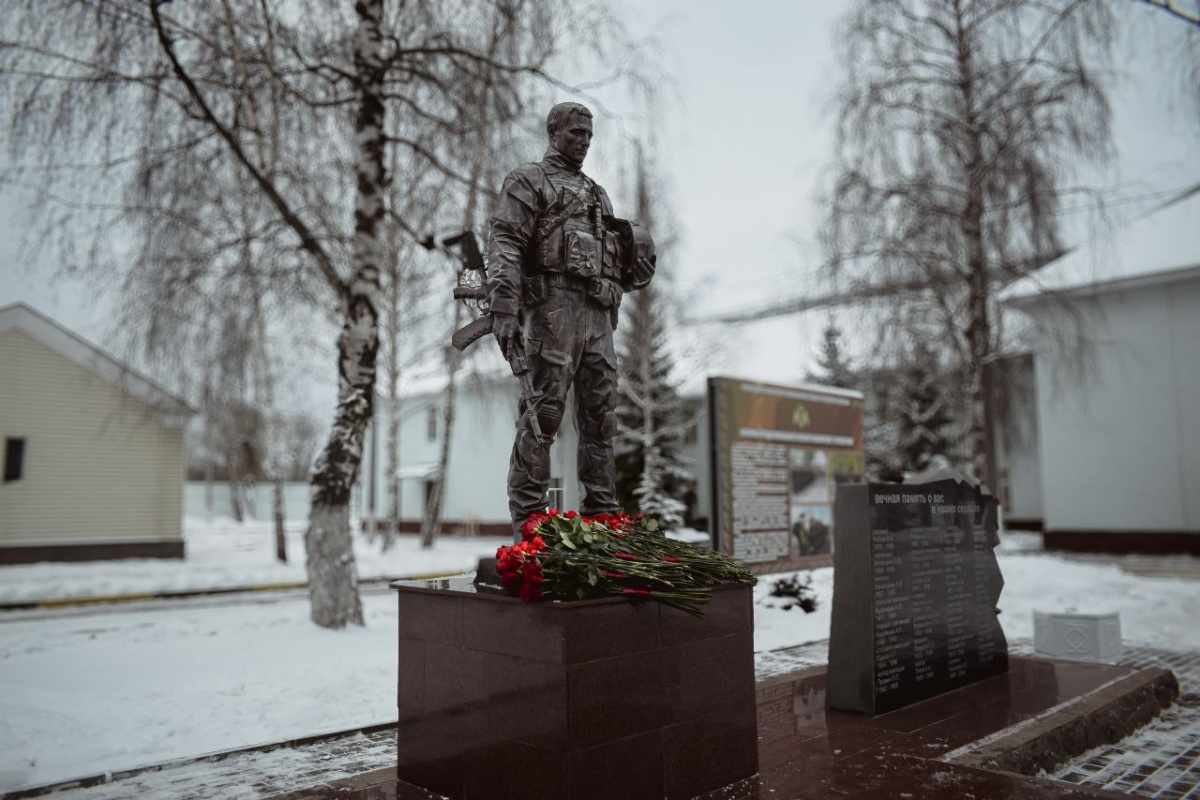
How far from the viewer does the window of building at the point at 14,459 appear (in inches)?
755

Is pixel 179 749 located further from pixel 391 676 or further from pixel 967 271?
pixel 967 271

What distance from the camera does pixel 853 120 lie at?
15164mm

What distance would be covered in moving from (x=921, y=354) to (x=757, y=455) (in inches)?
272

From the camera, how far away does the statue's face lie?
15.5 feet

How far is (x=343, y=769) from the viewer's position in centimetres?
445

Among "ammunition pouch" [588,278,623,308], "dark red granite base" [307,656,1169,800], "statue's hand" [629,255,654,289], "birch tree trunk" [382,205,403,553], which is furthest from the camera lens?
"birch tree trunk" [382,205,403,553]

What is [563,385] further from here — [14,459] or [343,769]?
[14,459]

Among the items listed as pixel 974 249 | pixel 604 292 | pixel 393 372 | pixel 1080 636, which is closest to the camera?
pixel 604 292

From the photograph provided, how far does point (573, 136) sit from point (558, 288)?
0.86 m

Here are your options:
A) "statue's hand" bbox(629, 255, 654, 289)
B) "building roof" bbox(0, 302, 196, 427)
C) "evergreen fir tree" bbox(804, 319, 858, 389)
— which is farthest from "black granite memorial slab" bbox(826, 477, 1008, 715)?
"evergreen fir tree" bbox(804, 319, 858, 389)

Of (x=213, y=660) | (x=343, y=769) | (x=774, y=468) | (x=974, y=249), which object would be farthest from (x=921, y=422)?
(x=343, y=769)

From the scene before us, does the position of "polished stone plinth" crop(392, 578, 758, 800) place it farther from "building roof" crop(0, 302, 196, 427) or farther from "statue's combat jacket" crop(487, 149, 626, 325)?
"building roof" crop(0, 302, 196, 427)

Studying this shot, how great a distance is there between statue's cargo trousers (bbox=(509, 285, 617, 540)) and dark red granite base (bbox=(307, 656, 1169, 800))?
1.47 metres

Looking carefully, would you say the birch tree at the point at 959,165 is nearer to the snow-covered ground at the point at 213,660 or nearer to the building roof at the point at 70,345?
the snow-covered ground at the point at 213,660
